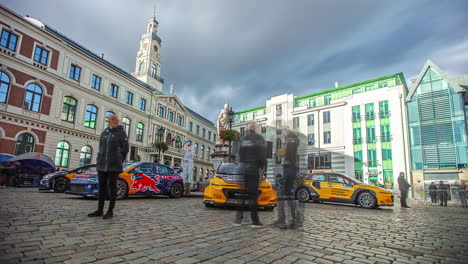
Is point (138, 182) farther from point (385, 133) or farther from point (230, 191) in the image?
point (385, 133)

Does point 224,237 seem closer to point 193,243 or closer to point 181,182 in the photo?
point 193,243

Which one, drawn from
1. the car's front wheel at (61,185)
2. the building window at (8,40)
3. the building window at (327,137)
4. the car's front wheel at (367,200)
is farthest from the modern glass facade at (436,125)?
the building window at (8,40)

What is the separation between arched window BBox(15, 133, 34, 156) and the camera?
2280cm

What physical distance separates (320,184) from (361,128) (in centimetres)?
2585

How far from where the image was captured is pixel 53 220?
390cm

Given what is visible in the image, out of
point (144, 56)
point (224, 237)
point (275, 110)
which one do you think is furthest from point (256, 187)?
point (144, 56)

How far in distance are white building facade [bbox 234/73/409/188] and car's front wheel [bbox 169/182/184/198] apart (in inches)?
703

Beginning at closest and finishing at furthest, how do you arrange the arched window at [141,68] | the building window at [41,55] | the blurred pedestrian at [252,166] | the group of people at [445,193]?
the blurred pedestrian at [252,166] → the group of people at [445,193] → the building window at [41,55] → the arched window at [141,68]

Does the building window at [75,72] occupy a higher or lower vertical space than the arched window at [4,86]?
higher

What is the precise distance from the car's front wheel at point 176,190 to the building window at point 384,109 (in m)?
30.7

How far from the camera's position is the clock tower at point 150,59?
4975cm

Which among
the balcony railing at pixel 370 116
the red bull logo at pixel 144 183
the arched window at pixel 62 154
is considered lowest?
the red bull logo at pixel 144 183

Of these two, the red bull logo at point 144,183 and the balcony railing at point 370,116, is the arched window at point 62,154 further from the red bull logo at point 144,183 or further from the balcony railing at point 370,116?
the balcony railing at point 370,116

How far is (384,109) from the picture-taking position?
105 feet
